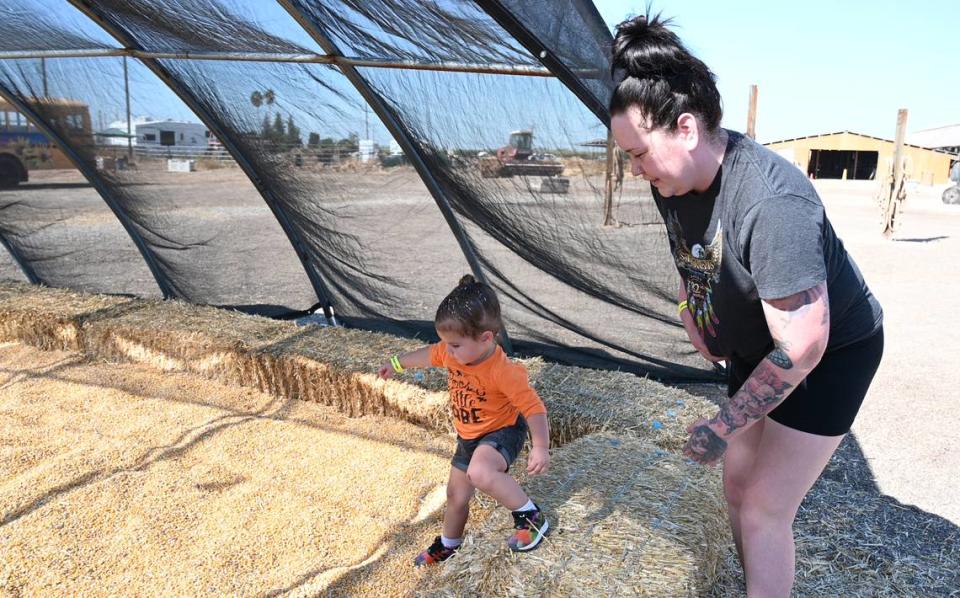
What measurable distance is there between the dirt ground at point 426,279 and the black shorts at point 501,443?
5.22 feet

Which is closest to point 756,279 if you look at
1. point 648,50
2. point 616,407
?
point 648,50

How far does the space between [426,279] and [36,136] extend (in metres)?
3.51

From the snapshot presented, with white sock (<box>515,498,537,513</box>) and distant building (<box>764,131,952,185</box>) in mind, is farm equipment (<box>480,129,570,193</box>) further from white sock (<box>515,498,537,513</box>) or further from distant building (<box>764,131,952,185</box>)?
distant building (<box>764,131,952,185</box>)

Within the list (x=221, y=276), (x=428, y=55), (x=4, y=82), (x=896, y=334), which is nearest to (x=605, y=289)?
(x=428, y=55)

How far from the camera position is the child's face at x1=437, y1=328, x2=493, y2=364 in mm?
2392

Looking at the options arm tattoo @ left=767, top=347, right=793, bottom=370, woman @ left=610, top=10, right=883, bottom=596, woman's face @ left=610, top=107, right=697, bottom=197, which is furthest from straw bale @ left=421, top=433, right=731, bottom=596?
woman's face @ left=610, top=107, right=697, bottom=197

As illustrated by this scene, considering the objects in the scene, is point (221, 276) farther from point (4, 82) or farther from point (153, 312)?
point (4, 82)

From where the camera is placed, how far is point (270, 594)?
248 cm

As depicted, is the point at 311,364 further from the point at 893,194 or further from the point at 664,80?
the point at 893,194

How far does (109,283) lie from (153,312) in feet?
5.00

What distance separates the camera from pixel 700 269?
1760mm

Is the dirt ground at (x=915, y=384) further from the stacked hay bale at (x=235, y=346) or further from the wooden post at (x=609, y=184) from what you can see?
the stacked hay bale at (x=235, y=346)

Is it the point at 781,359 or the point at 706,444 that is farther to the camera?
the point at 706,444

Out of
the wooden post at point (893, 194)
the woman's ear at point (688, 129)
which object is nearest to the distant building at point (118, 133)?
the woman's ear at point (688, 129)
